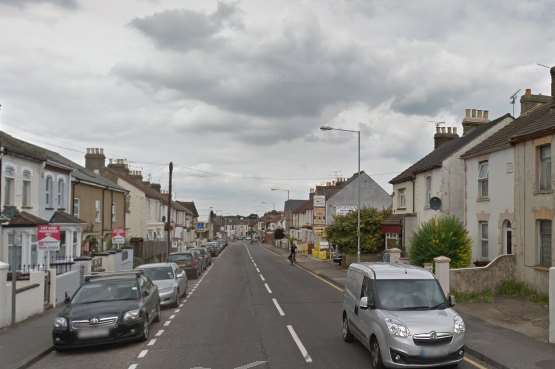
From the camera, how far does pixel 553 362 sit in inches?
387

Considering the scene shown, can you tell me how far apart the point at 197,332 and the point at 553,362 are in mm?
8206

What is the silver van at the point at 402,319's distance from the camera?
891cm

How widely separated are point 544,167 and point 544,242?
2445mm

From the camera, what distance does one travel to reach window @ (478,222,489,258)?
22.3 meters

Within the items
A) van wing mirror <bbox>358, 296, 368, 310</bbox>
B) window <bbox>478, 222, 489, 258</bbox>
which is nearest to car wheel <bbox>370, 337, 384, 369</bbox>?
van wing mirror <bbox>358, 296, 368, 310</bbox>

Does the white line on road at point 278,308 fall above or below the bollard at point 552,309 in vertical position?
below

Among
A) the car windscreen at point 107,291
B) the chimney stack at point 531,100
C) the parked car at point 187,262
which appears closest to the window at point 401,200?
the chimney stack at point 531,100

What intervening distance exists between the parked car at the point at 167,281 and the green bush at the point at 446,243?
9430 mm

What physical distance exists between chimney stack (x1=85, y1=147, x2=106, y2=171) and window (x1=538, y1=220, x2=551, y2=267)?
39104 millimetres

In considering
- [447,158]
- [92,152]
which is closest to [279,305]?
[447,158]

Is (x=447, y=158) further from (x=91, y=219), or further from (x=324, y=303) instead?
(x=91, y=219)

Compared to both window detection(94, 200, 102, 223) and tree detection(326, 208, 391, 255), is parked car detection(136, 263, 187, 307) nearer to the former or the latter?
tree detection(326, 208, 391, 255)

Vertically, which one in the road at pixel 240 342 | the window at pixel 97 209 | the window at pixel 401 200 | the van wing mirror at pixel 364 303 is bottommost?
the road at pixel 240 342

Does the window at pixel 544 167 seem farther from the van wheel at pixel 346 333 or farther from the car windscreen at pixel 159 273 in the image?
the car windscreen at pixel 159 273
